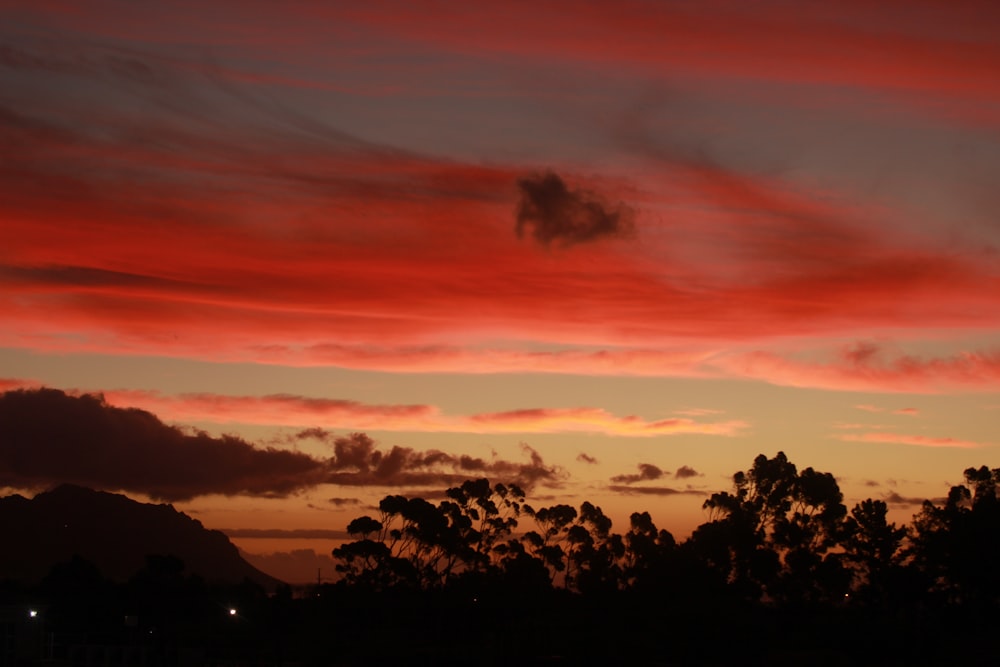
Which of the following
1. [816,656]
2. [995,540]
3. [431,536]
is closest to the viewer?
[816,656]

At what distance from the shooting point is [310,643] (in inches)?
2987

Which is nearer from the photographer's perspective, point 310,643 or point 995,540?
point 310,643

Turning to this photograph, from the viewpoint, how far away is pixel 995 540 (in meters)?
87.1

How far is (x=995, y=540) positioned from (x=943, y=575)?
5.48 metres

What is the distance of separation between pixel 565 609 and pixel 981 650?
Answer: 108 feet

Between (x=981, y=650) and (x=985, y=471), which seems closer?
(x=981, y=650)

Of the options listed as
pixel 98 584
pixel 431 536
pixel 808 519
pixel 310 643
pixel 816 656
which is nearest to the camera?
pixel 816 656

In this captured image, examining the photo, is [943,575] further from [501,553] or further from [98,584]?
[98,584]

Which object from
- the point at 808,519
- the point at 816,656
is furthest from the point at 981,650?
the point at 808,519

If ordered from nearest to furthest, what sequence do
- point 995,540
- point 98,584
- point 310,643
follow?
point 310,643
point 995,540
point 98,584

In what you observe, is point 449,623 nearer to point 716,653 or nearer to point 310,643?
point 310,643

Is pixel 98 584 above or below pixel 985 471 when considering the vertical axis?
below

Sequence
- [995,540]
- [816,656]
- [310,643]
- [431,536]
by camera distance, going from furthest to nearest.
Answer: [431,536] < [995,540] < [310,643] < [816,656]

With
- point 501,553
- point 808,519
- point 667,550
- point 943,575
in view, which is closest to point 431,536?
point 501,553
